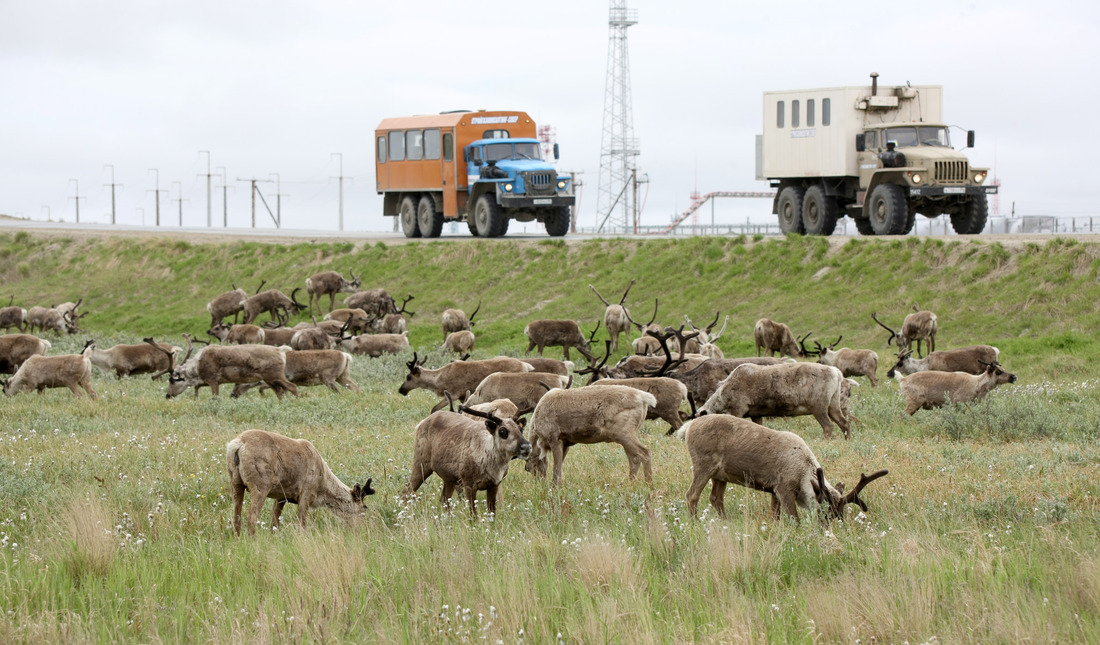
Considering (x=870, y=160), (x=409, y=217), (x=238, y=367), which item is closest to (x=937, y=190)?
(x=870, y=160)

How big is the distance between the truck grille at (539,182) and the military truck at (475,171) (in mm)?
17

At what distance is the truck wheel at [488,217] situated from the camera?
3772cm

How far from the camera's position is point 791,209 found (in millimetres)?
33625

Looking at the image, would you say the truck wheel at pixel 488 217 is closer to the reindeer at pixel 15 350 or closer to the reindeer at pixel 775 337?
the reindeer at pixel 775 337

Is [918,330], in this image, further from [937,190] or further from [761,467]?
[761,467]

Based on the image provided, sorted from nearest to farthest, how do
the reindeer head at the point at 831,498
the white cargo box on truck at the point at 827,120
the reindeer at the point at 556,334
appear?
1. the reindeer head at the point at 831,498
2. the reindeer at the point at 556,334
3. the white cargo box on truck at the point at 827,120

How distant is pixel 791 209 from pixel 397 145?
48.9 feet

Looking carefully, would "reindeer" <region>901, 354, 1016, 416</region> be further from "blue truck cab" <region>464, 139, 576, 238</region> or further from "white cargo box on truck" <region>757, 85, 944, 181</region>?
"blue truck cab" <region>464, 139, 576, 238</region>

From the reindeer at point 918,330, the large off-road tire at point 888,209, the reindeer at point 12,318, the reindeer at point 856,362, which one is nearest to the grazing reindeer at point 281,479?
the reindeer at point 856,362

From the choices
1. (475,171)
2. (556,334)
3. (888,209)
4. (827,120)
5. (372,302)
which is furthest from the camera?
(475,171)

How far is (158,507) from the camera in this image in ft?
33.0

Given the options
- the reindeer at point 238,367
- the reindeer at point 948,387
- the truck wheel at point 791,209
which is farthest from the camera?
the truck wheel at point 791,209

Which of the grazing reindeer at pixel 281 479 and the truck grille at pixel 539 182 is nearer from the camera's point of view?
the grazing reindeer at pixel 281 479

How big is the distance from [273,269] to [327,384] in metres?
21.4
